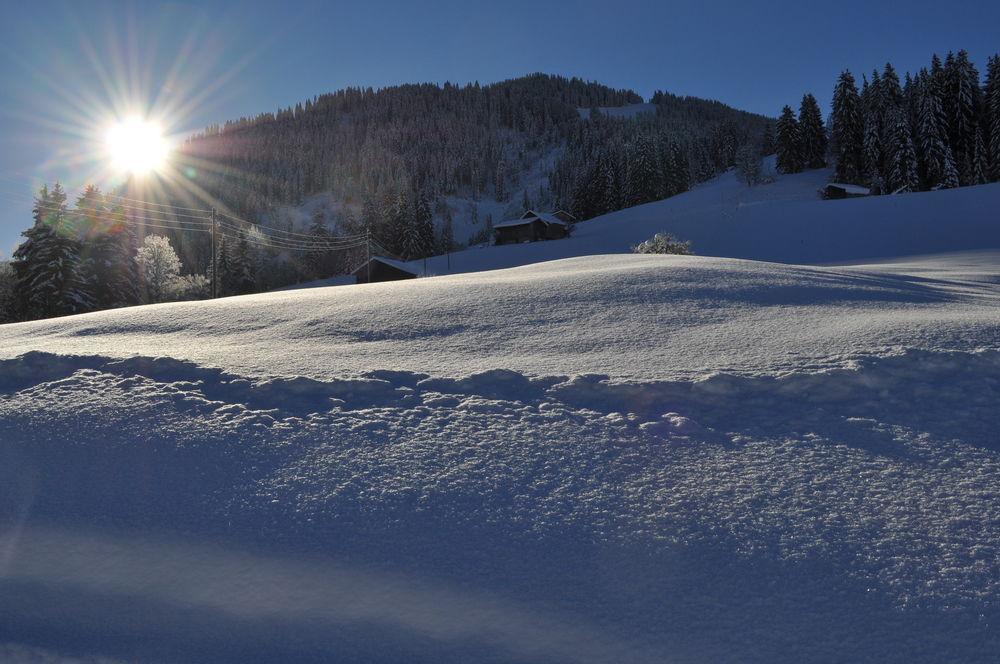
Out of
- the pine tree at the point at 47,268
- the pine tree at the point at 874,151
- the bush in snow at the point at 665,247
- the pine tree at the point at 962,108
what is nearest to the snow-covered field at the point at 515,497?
the bush in snow at the point at 665,247

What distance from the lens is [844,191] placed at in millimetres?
59594

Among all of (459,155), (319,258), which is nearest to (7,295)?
(319,258)

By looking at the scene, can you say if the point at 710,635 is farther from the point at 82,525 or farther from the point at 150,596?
the point at 82,525

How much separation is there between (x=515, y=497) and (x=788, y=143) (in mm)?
83557

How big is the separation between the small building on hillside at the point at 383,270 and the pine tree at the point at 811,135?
186 ft

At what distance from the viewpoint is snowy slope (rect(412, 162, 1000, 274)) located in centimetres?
3594

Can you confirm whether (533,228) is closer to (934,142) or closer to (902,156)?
(902,156)

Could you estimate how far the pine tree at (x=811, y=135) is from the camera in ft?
234

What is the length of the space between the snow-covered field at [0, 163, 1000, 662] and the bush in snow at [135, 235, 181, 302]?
147ft

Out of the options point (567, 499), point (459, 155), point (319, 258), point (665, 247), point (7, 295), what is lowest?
point (567, 499)

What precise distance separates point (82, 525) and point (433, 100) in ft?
685

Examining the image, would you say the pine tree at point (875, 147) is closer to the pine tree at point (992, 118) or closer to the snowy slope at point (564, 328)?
the pine tree at point (992, 118)

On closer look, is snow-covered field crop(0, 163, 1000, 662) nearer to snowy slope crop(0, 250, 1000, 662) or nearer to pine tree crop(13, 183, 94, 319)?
snowy slope crop(0, 250, 1000, 662)

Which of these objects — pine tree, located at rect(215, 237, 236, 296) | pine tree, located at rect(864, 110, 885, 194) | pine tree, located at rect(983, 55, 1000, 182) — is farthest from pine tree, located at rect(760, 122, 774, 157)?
pine tree, located at rect(215, 237, 236, 296)
